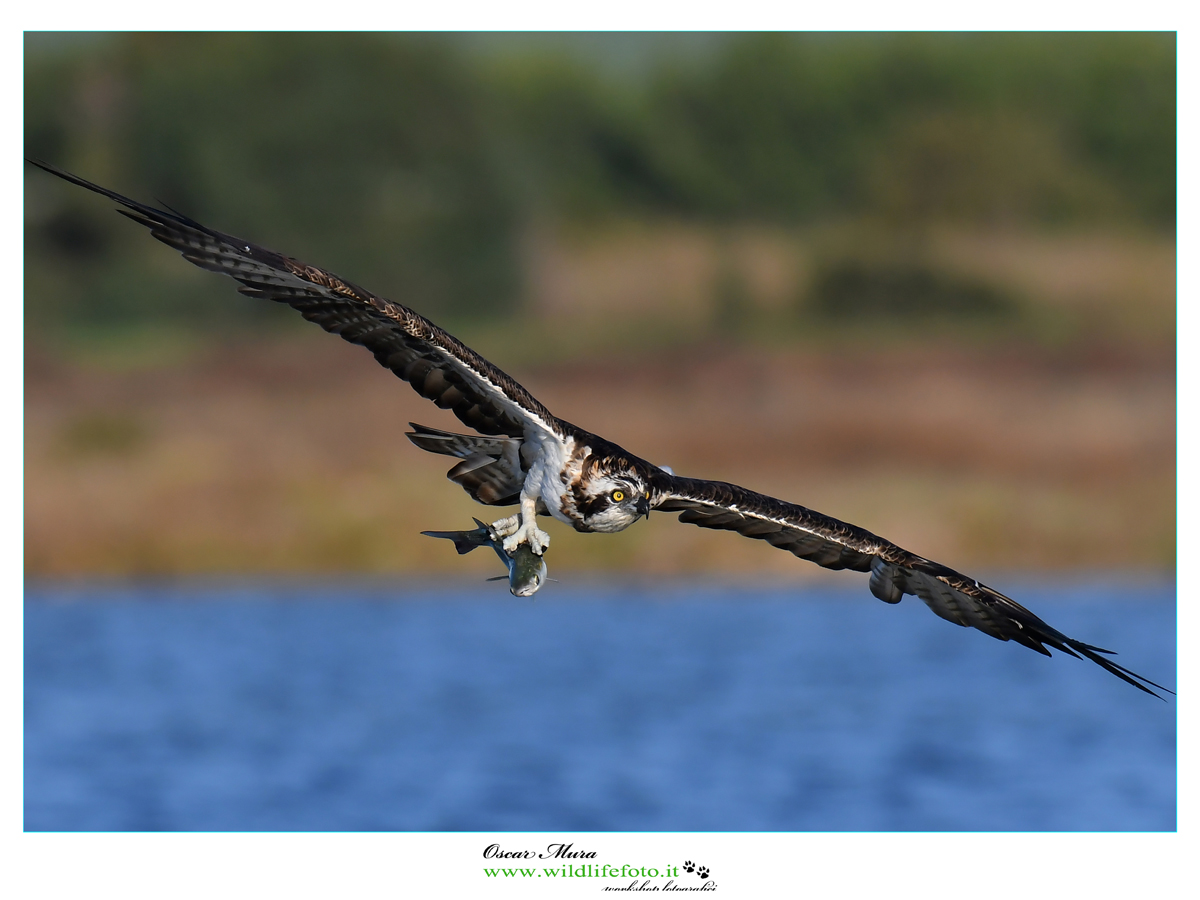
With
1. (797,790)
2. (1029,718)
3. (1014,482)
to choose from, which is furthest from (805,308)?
(797,790)

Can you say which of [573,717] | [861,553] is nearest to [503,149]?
[573,717]

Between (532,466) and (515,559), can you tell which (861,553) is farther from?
(515,559)

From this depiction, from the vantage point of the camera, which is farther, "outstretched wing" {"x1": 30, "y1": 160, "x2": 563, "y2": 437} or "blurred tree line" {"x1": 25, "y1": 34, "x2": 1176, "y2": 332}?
"blurred tree line" {"x1": 25, "y1": 34, "x2": 1176, "y2": 332}

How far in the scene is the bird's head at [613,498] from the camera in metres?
9.01

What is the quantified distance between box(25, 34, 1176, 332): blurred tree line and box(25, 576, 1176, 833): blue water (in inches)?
485

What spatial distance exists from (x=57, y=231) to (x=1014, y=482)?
81.6 ft

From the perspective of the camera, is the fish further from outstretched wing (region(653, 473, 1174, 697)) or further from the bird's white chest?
outstretched wing (region(653, 473, 1174, 697))

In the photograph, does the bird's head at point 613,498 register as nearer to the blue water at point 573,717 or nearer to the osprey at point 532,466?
the osprey at point 532,466

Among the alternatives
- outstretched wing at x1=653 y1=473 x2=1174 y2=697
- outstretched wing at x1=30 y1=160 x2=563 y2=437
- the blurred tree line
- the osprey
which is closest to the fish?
the osprey

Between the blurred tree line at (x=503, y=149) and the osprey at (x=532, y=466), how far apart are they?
27.8m

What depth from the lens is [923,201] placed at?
150ft

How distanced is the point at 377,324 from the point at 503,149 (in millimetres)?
35653

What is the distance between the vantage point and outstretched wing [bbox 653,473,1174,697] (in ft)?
31.4

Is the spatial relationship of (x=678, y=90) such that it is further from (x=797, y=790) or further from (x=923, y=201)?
(x=797, y=790)
